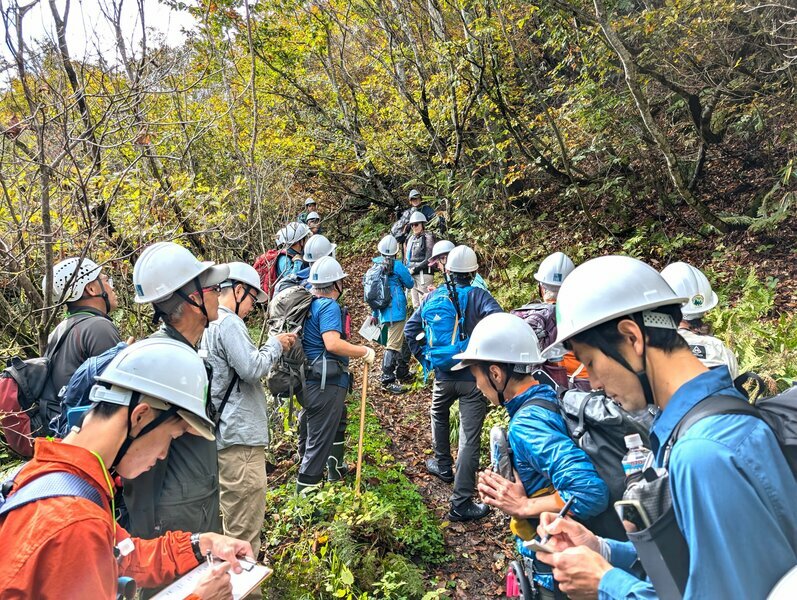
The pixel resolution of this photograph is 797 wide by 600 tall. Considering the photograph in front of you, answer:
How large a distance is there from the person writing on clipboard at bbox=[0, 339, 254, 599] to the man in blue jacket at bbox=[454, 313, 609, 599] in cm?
160

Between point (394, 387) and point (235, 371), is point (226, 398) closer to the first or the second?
point (235, 371)

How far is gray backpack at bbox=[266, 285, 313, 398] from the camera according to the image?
190 inches

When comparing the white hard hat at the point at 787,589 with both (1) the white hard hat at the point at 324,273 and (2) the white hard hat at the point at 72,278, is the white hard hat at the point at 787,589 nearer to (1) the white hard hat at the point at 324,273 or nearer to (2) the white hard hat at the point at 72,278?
(1) the white hard hat at the point at 324,273

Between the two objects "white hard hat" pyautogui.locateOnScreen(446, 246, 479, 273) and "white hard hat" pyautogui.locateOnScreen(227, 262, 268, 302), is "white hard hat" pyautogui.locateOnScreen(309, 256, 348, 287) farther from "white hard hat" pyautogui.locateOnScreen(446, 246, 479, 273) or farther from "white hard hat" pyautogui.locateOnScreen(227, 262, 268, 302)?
"white hard hat" pyautogui.locateOnScreen(446, 246, 479, 273)

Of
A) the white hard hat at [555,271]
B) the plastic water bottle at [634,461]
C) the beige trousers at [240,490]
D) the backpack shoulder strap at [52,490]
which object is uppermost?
the backpack shoulder strap at [52,490]

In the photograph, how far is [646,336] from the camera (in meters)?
1.76

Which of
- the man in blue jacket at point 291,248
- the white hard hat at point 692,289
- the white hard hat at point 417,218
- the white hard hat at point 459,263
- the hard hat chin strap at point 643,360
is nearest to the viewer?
the hard hat chin strap at point 643,360

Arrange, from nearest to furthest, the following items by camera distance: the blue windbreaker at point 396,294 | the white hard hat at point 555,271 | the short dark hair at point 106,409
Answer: the short dark hair at point 106,409
the white hard hat at point 555,271
the blue windbreaker at point 396,294

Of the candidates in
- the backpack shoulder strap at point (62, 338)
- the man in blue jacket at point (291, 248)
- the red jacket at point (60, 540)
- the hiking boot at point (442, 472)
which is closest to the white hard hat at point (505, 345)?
the red jacket at point (60, 540)

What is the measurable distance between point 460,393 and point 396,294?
11.8 feet

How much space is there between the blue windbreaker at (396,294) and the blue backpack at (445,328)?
3.04 metres

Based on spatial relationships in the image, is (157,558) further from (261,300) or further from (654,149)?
(654,149)

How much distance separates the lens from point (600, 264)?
2002mm

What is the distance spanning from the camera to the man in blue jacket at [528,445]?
2.54 meters
